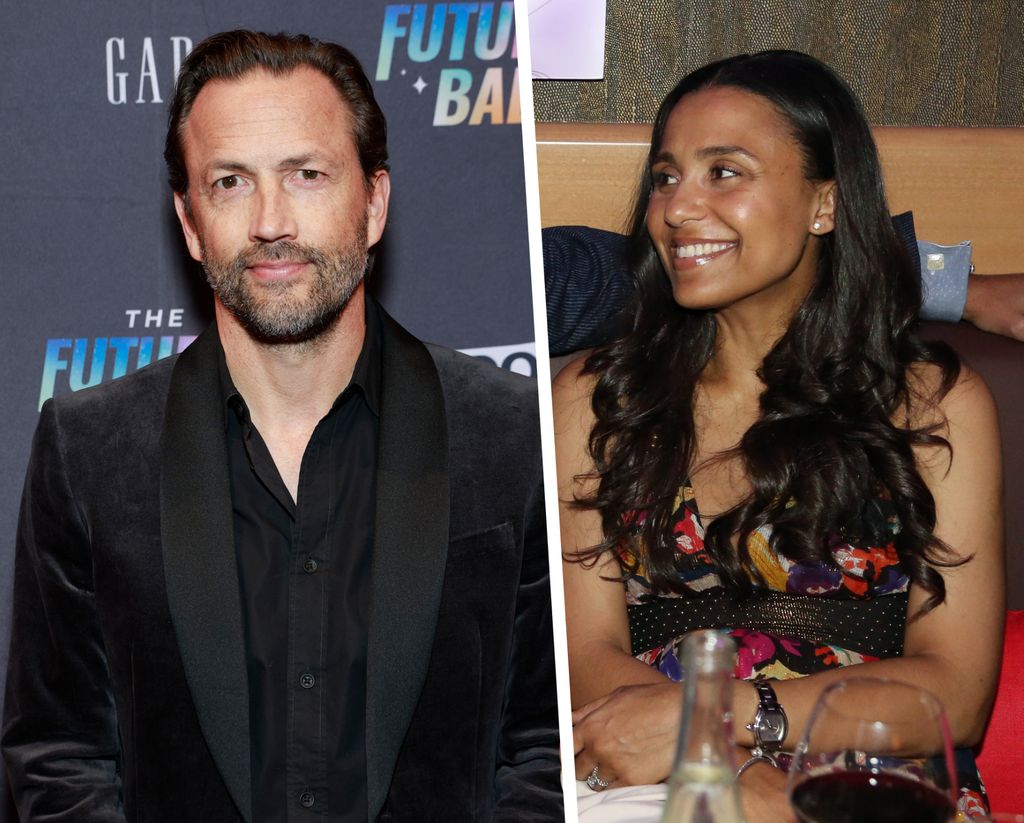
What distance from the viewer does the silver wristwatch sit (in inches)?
59.3

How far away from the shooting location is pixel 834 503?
1.65m

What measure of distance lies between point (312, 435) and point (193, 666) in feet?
1.07

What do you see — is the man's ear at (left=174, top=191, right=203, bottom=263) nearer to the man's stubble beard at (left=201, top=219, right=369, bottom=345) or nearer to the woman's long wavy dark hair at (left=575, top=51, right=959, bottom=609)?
the man's stubble beard at (left=201, top=219, right=369, bottom=345)

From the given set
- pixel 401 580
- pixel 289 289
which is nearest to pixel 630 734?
pixel 401 580

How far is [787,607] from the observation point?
1.69 meters

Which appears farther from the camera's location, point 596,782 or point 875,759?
point 596,782

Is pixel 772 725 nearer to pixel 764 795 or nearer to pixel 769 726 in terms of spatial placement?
pixel 769 726

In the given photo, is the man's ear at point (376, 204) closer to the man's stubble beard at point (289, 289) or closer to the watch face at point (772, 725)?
the man's stubble beard at point (289, 289)

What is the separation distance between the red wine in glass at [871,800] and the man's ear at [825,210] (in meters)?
0.90

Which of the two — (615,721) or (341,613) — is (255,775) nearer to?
(341,613)

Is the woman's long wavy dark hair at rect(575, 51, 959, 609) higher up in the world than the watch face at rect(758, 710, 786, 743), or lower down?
higher up

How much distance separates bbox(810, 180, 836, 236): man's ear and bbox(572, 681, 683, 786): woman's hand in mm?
679

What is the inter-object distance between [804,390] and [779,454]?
4.6 inches

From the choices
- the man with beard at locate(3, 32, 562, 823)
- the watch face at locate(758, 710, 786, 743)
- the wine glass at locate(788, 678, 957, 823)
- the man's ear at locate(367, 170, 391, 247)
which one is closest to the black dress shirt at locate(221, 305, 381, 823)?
→ the man with beard at locate(3, 32, 562, 823)
